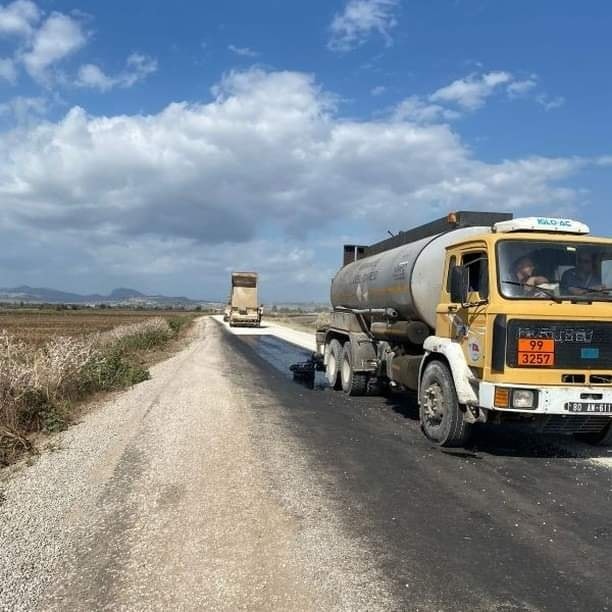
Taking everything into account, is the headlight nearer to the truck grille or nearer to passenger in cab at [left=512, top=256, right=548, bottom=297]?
the truck grille

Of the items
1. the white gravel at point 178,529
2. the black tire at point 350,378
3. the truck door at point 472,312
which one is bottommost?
the white gravel at point 178,529

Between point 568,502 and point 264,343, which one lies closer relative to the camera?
point 568,502

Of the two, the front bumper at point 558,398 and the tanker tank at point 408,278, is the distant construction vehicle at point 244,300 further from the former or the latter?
the front bumper at point 558,398

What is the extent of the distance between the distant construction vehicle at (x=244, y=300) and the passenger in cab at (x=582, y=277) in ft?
127

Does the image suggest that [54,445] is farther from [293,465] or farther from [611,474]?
[611,474]

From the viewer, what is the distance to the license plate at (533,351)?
6.79m

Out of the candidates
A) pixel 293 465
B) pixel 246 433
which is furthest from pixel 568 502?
pixel 246 433

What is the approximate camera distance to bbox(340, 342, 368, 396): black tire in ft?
40.7

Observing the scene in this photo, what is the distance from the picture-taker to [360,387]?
40.9ft

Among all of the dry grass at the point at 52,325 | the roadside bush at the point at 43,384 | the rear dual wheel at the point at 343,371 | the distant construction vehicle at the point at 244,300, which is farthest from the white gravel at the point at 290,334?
the roadside bush at the point at 43,384

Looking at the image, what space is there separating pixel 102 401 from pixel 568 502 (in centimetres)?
874

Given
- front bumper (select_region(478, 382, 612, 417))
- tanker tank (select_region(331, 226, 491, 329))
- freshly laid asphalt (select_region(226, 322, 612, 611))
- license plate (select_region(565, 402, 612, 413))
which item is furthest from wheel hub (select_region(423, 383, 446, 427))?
license plate (select_region(565, 402, 612, 413))

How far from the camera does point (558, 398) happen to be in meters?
6.73

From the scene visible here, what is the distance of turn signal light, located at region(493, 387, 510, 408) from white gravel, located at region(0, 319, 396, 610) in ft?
7.25
